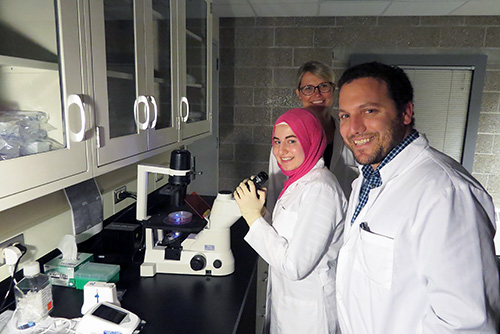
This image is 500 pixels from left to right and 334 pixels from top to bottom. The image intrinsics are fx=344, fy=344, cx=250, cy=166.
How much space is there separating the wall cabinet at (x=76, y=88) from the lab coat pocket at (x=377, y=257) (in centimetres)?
87

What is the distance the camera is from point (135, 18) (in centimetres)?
125

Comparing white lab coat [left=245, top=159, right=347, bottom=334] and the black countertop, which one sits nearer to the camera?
the black countertop

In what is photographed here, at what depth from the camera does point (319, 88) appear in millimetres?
1997

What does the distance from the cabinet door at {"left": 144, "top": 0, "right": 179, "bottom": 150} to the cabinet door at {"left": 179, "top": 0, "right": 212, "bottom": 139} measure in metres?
0.10

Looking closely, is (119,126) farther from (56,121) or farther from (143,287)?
(143,287)

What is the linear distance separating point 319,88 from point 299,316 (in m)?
1.25

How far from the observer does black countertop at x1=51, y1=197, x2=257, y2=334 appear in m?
1.07

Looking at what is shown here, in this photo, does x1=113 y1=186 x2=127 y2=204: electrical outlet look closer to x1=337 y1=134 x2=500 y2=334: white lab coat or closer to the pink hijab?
the pink hijab

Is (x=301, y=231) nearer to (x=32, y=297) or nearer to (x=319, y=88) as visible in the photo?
(x=32, y=297)

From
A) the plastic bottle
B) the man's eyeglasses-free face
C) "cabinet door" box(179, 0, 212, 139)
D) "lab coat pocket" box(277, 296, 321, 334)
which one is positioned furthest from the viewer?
the man's eyeglasses-free face

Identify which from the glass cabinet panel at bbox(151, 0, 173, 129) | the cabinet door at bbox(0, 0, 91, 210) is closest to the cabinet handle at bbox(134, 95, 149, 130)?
the glass cabinet panel at bbox(151, 0, 173, 129)

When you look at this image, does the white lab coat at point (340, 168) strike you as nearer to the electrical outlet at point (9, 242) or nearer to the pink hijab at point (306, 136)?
the pink hijab at point (306, 136)

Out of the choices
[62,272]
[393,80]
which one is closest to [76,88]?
[62,272]

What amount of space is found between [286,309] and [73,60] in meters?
1.14
